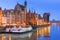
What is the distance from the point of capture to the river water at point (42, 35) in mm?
2535

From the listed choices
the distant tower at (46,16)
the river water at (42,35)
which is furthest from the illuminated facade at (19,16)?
the river water at (42,35)

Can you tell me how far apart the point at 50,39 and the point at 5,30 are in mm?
787

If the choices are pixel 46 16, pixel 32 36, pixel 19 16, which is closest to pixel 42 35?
pixel 32 36

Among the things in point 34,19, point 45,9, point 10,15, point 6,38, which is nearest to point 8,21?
point 10,15

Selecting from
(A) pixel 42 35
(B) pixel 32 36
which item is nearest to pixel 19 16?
(B) pixel 32 36

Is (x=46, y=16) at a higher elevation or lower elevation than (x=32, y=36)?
higher

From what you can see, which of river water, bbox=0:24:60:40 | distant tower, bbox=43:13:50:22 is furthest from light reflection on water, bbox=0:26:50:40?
distant tower, bbox=43:13:50:22

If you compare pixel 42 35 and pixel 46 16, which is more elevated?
pixel 46 16

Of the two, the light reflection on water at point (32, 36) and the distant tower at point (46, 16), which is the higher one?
the distant tower at point (46, 16)

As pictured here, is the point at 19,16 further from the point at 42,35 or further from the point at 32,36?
the point at 42,35

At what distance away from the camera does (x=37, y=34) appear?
260cm

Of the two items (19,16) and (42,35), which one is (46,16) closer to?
(42,35)

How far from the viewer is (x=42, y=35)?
2.57m

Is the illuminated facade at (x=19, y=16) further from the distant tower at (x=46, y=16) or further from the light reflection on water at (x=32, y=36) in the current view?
the light reflection on water at (x=32, y=36)
